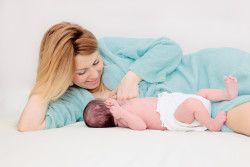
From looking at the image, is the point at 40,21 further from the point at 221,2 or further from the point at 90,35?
the point at 221,2

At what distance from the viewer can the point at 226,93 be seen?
1423 mm

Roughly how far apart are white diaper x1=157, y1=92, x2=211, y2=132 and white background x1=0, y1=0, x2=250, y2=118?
734 millimetres

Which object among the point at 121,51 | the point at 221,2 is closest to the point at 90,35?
the point at 121,51

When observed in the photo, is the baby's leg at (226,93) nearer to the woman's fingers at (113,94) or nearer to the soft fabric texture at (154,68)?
the soft fabric texture at (154,68)

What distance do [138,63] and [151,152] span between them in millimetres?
770

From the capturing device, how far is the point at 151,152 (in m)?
1.09

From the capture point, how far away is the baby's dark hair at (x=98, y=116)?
1.53 metres

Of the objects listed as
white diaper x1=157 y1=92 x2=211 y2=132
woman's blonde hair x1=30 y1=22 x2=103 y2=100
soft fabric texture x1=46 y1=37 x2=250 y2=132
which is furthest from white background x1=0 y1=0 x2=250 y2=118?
white diaper x1=157 y1=92 x2=211 y2=132

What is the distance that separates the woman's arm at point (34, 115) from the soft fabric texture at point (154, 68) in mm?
34

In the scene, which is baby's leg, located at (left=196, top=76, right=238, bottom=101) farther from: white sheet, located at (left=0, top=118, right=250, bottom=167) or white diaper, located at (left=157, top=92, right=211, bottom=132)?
white sheet, located at (left=0, top=118, right=250, bottom=167)

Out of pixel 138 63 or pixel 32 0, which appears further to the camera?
pixel 32 0

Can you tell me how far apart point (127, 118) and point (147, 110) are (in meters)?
0.11

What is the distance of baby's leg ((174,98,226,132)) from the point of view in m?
1.36

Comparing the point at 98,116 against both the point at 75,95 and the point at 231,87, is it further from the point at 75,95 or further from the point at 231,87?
the point at 231,87
